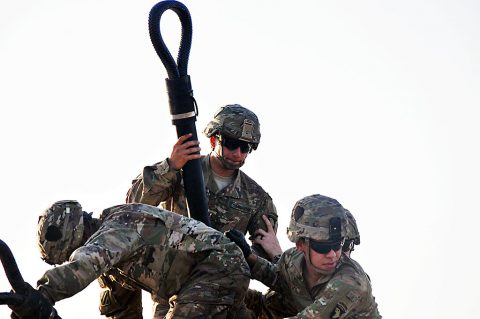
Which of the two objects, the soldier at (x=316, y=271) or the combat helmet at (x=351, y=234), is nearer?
the soldier at (x=316, y=271)

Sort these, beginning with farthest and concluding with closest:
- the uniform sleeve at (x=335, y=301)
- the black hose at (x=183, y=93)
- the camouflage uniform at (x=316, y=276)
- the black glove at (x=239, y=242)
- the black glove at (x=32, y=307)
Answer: the black hose at (x=183, y=93)
the black glove at (x=239, y=242)
the camouflage uniform at (x=316, y=276)
the uniform sleeve at (x=335, y=301)
the black glove at (x=32, y=307)

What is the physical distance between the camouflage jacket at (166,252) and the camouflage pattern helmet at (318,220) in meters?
0.74

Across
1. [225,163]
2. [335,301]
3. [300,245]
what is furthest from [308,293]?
[225,163]

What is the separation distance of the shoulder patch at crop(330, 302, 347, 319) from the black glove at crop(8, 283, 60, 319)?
2.98 meters

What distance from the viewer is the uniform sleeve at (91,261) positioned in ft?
34.2

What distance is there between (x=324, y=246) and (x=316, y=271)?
1.41 ft

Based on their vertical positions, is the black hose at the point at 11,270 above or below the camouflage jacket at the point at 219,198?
below

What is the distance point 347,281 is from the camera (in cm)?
1200

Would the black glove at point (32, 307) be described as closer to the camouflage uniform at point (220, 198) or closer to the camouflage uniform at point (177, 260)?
the camouflage uniform at point (177, 260)

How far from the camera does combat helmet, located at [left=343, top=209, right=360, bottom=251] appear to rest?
40.7ft

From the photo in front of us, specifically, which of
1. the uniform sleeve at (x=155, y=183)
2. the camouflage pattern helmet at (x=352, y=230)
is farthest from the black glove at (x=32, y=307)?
the uniform sleeve at (x=155, y=183)

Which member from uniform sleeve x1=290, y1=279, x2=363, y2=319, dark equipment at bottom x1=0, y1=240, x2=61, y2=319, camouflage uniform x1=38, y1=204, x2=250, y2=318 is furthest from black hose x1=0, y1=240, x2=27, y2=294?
uniform sleeve x1=290, y1=279, x2=363, y2=319

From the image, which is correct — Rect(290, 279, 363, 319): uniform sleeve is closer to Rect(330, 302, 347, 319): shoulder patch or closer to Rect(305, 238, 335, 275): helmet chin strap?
Rect(330, 302, 347, 319): shoulder patch

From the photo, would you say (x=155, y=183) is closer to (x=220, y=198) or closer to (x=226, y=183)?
(x=220, y=198)
